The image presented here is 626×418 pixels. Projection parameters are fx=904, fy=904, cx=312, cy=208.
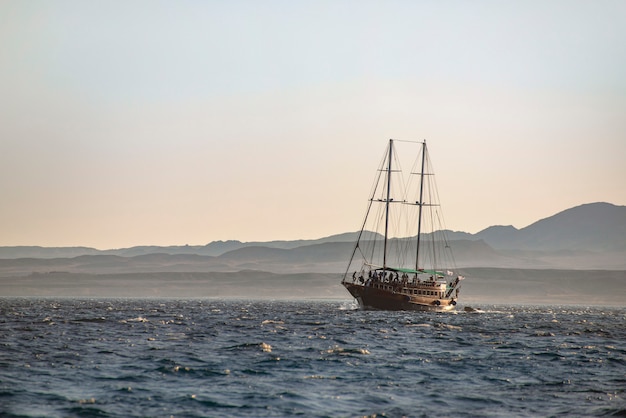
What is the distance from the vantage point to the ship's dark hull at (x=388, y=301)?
146m

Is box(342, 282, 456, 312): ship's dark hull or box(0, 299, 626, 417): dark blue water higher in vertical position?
box(342, 282, 456, 312): ship's dark hull

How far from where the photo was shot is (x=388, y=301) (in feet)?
481

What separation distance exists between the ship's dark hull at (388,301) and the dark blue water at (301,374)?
210ft

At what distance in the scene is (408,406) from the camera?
4181 centimetres

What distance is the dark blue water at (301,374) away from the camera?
40906mm

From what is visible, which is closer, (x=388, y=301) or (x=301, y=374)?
(x=301, y=374)

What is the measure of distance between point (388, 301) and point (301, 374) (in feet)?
315

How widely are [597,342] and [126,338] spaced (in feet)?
135

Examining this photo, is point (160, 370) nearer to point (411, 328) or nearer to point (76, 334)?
point (76, 334)

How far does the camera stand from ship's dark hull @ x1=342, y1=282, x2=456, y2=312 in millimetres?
146500

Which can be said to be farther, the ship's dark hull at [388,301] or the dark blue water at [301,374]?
the ship's dark hull at [388,301]

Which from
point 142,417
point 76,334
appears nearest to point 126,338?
point 76,334

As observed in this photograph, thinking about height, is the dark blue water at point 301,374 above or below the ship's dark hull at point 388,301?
below

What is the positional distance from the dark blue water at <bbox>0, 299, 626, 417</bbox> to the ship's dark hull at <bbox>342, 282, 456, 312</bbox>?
6397cm
